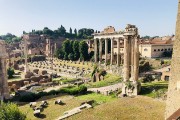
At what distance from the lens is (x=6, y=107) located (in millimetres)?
19266

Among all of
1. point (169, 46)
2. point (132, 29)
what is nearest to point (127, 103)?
point (132, 29)

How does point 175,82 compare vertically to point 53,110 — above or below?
above

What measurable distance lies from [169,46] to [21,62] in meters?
56.0

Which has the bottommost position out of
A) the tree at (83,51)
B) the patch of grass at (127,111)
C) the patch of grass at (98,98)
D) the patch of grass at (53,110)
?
the patch of grass at (53,110)

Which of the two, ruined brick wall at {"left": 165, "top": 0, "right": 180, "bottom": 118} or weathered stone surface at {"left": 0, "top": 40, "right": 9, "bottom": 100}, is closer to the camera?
ruined brick wall at {"left": 165, "top": 0, "right": 180, "bottom": 118}

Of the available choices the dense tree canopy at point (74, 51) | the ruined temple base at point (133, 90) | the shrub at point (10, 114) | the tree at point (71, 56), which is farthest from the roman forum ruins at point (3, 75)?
the tree at point (71, 56)

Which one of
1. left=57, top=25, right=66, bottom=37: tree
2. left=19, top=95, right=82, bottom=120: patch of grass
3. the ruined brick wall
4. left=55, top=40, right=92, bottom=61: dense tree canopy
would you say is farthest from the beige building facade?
left=57, top=25, right=66, bottom=37: tree

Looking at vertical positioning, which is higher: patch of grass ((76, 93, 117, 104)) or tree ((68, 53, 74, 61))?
tree ((68, 53, 74, 61))

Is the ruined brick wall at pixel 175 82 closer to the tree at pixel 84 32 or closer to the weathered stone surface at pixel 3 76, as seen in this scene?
the weathered stone surface at pixel 3 76

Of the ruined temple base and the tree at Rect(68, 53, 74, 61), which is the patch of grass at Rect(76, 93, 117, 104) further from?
the tree at Rect(68, 53, 74, 61)

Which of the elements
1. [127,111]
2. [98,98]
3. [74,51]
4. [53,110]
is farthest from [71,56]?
[127,111]

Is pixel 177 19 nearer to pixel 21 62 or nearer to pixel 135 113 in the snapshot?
pixel 135 113

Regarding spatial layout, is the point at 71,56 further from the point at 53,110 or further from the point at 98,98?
the point at 53,110

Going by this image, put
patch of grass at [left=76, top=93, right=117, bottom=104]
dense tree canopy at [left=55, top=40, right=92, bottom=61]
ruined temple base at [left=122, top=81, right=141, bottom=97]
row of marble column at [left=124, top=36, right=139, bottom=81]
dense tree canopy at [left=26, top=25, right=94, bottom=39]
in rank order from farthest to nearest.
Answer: dense tree canopy at [left=26, top=25, right=94, bottom=39]
dense tree canopy at [left=55, top=40, right=92, bottom=61]
row of marble column at [left=124, top=36, right=139, bottom=81]
patch of grass at [left=76, top=93, right=117, bottom=104]
ruined temple base at [left=122, top=81, right=141, bottom=97]
